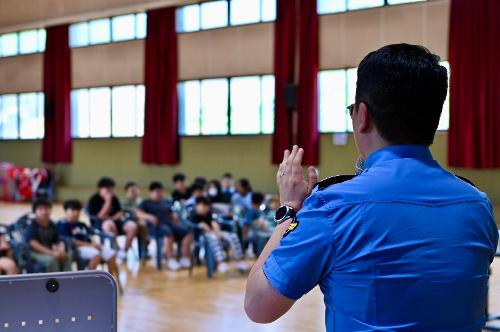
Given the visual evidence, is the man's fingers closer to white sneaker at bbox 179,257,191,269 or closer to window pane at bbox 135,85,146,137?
white sneaker at bbox 179,257,191,269

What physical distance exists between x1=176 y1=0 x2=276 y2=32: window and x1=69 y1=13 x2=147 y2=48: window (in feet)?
3.74

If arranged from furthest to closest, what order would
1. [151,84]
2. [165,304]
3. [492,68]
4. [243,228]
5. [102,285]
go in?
[151,84] → [492,68] → [243,228] → [165,304] → [102,285]

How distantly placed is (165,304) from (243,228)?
268cm

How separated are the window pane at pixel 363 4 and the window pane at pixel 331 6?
0.14 metres

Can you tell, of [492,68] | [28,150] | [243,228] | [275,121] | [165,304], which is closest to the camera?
[165,304]

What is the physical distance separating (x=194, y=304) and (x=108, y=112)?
36.1 ft

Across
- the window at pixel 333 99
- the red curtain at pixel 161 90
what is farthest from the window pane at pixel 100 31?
the window at pixel 333 99

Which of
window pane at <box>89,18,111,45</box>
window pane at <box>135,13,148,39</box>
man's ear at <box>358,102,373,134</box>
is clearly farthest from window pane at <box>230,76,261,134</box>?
man's ear at <box>358,102,373,134</box>

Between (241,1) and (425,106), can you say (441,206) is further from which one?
(241,1)

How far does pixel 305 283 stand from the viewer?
3.38 ft

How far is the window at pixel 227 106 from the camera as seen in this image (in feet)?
44.0

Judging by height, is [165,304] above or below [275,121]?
below

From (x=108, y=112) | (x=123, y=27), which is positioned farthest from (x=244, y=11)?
(x=108, y=112)

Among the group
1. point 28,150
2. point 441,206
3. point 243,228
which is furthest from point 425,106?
point 28,150
